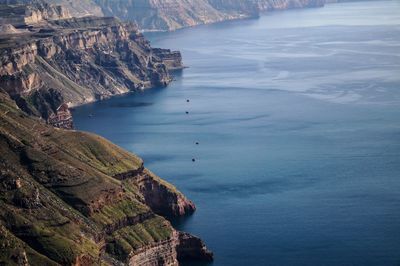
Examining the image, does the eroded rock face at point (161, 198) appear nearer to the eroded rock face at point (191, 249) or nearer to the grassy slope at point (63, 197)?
the grassy slope at point (63, 197)

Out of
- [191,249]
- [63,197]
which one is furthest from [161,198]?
[63,197]

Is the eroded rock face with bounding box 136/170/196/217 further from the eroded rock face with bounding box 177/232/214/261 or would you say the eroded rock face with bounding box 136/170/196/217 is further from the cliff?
the eroded rock face with bounding box 177/232/214/261

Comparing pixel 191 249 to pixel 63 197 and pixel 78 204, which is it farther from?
pixel 63 197

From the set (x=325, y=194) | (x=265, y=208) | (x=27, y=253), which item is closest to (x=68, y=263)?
(x=27, y=253)

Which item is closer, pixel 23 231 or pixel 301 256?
pixel 23 231

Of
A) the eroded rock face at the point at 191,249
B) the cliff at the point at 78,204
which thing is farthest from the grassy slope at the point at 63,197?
the eroded rock face at the point at 191,249

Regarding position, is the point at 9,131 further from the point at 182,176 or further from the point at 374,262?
the point at 374,262

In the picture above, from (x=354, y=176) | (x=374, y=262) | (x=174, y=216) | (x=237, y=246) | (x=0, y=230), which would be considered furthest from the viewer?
(x=354, y=176)

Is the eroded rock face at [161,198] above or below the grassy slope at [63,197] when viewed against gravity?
below
